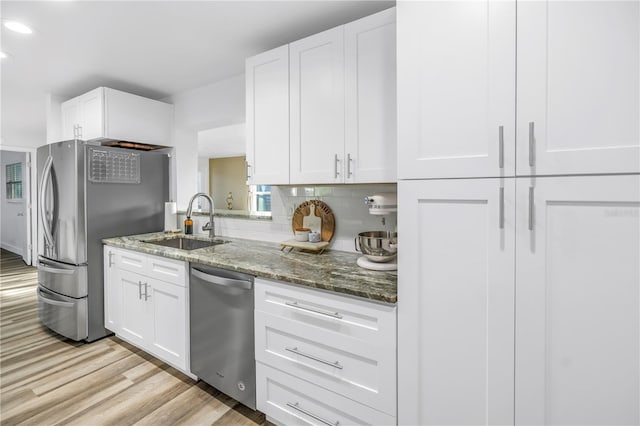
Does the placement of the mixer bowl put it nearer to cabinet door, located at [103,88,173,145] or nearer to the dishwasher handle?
the dishwasher handle

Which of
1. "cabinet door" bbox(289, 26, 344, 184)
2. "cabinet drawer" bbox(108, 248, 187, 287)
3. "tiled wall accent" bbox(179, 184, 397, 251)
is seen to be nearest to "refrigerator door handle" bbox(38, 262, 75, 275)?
"cabinet drawer" bbox(108, 248, 187, 287)

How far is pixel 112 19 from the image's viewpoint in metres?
2.01

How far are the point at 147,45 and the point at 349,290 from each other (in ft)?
7.53

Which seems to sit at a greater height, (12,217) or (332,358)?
(12,217)

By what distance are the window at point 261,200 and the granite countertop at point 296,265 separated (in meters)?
0.29

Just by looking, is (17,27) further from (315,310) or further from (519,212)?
(519,212)

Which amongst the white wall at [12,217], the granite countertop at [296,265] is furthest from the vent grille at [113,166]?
the white wall at [12,217]

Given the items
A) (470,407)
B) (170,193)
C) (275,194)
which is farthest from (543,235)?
(170,193)

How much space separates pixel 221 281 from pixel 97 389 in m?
1.19

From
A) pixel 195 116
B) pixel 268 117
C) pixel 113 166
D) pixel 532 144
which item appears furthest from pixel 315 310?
pixel 195 116

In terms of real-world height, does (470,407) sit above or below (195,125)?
below

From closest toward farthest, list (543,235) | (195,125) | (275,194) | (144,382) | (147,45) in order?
(543,235), (144,382), (147,45), (275,194), (195,125)

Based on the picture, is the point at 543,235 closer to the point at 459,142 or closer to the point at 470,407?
the point at 459,142

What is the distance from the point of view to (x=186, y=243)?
9.93ft
